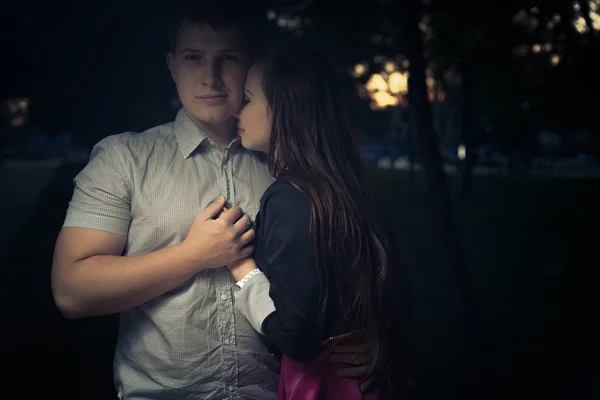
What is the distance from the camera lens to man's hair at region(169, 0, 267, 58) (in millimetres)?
1627

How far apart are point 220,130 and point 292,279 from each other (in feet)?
1.75

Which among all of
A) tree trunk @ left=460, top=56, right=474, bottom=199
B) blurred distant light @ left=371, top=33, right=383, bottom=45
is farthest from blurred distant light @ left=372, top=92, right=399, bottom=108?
tree trunk @ left=460, top=56, right=474, bottom=199

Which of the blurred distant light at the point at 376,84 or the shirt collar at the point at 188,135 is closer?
the shirt collar at the point at 188,135

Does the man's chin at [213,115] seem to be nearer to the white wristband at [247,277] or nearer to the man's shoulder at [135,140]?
the man's shoulder at [135,140]

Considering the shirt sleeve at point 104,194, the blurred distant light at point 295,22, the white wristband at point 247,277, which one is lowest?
the white wristband at point 247,277

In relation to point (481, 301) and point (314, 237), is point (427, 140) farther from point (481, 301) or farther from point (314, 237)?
point (481, 301)

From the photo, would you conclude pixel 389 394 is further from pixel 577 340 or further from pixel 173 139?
pixel 577 340

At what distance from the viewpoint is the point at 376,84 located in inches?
171

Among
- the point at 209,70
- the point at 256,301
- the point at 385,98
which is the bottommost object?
the point at 256,301

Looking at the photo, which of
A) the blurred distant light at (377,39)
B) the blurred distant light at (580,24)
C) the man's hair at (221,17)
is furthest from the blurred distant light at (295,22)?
the man's hair at (221,17)

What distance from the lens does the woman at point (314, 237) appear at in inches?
58.9

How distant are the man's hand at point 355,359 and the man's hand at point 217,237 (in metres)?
0.41

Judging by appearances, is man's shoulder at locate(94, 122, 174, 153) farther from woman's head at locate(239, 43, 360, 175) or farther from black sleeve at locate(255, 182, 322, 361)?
black sleeve at locate(255, 182, 322, 361)

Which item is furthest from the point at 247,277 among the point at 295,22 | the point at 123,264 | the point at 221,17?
the point at 295,22
